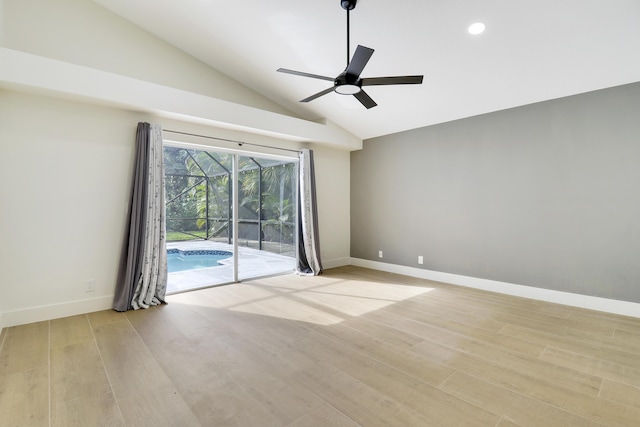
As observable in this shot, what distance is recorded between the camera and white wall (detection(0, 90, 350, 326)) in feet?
10.1

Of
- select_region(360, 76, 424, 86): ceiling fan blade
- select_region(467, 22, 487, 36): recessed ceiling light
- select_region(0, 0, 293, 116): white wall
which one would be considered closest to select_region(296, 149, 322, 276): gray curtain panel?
select_region(0, 0, 293, 116): white wall

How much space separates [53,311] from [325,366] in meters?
3.17

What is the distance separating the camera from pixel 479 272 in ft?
14.9

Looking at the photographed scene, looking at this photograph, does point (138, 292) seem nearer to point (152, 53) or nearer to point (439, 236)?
point (152, 53)

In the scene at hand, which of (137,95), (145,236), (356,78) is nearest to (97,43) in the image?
(137,95)

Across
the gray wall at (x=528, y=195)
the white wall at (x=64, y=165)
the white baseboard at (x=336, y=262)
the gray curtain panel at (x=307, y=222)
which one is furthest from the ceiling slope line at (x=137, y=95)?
the white baseboard at (x=336, y=262)

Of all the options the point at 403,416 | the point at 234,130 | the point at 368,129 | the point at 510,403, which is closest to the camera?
the point at 403,416

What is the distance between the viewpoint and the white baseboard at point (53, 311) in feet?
10.1

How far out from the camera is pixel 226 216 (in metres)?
4.77

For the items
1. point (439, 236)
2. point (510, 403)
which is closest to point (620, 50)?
point (439, 236)

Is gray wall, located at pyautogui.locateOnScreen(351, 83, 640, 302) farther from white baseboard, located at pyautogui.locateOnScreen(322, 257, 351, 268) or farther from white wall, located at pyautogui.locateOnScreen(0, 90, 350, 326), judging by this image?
white wall, located at pyautogui.locateOnScreen(0, 90, 350, 326)

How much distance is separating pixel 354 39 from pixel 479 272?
375 centimetres

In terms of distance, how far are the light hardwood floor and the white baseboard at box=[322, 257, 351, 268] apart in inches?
85.7

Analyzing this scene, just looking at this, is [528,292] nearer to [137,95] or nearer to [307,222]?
[307,222]
